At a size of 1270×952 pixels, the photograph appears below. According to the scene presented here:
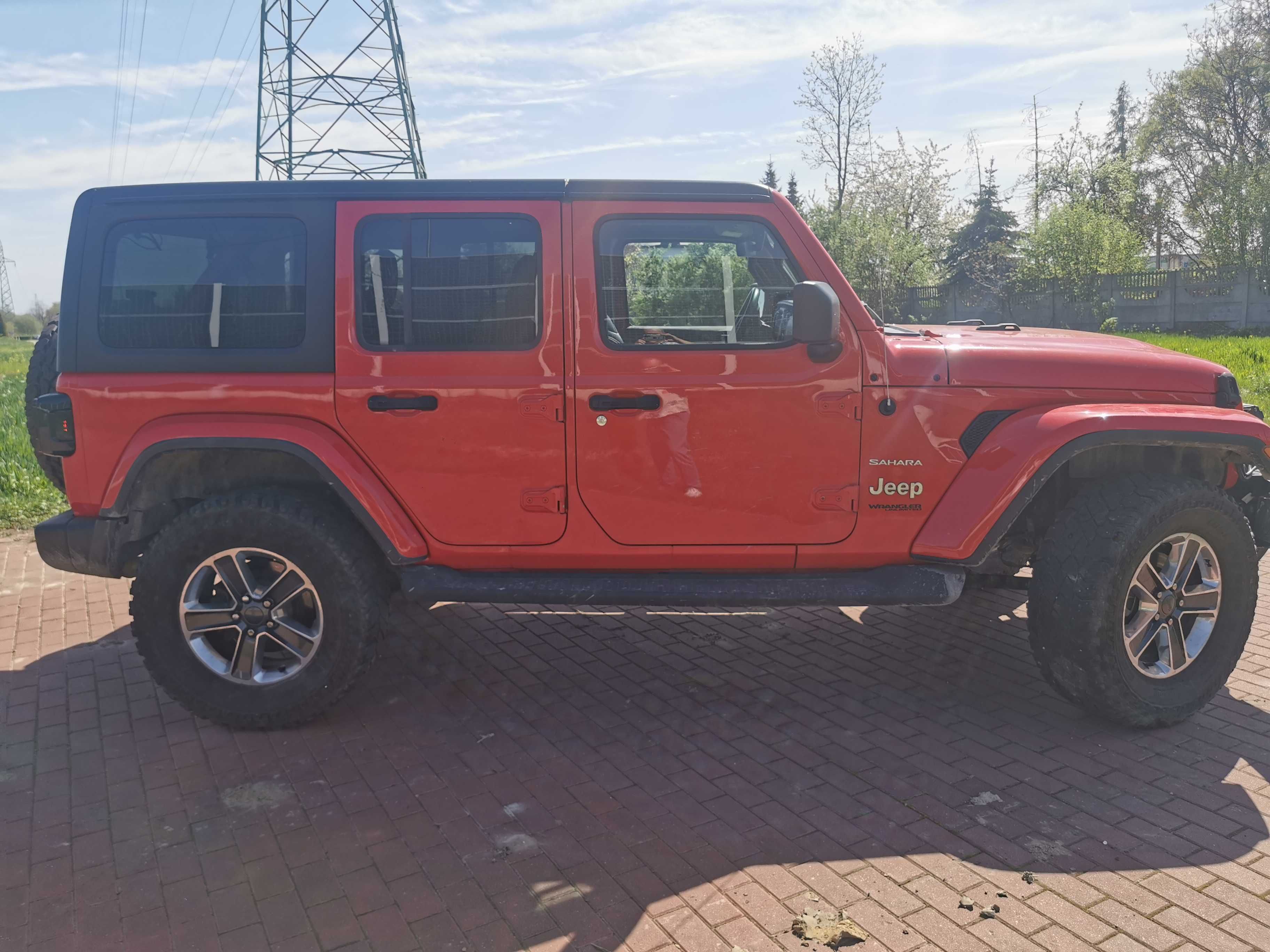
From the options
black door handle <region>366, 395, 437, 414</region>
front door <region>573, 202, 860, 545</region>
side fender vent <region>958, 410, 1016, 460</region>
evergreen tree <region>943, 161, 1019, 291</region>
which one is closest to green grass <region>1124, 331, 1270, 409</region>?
side fender vent <region>958, 410, 1016, 460</region>

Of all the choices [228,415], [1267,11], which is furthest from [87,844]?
[1267,11]

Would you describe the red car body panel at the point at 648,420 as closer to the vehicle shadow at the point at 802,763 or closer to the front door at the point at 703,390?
the front door at the point at 703,390

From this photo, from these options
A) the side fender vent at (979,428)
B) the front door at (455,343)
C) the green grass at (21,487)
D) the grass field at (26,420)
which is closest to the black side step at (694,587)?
the front door at (455,343)

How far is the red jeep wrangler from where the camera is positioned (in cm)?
392

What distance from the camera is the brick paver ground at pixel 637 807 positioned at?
279 cm

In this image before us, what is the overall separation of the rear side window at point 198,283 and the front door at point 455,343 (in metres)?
0.32

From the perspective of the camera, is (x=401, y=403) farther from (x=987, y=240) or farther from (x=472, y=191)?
(x=987, y=240)

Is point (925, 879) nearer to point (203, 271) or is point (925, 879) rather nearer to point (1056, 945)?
point (1056, 945)

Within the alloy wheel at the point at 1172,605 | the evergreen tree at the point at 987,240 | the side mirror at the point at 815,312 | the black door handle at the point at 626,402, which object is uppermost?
the evergreen tree at the point at 987,240

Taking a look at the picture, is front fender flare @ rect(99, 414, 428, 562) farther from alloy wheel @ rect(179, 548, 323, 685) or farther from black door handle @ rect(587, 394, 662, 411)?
black door handle @ rect(587, 394, 662, 411)

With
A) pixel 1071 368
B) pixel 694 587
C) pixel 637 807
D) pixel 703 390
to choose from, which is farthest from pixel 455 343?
pixel 1071 368

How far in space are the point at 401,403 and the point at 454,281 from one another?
56 centimetres

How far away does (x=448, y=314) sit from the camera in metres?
3.99

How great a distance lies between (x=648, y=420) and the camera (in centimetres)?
394
